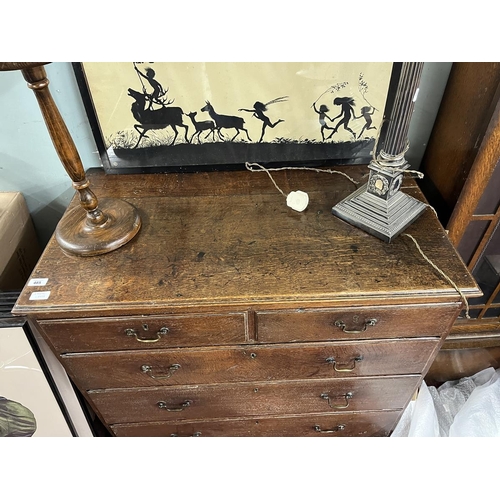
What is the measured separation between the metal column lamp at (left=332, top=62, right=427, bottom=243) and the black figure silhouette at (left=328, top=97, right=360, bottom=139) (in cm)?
18

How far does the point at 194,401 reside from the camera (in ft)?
3.78

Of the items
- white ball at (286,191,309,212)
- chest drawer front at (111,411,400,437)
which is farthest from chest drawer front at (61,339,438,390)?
white ball at (286,191,309,212)

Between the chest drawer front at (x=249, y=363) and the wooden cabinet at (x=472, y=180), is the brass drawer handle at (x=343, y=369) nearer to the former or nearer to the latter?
the chest drawer front at (x=249, y=363)

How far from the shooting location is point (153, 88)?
1.06m

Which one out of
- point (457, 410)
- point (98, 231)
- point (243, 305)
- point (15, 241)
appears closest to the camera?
point (243, 305)

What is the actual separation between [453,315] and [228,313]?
1.69 ft

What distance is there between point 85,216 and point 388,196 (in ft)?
2.48

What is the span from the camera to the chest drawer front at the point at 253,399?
112 cm

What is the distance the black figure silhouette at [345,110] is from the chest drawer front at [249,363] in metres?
0.60

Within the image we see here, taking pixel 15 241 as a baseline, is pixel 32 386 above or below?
below

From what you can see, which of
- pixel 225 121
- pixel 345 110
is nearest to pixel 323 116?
pixel 345 110

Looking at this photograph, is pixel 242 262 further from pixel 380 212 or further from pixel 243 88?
pixel 243 88

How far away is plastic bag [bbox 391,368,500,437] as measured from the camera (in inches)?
54.1
